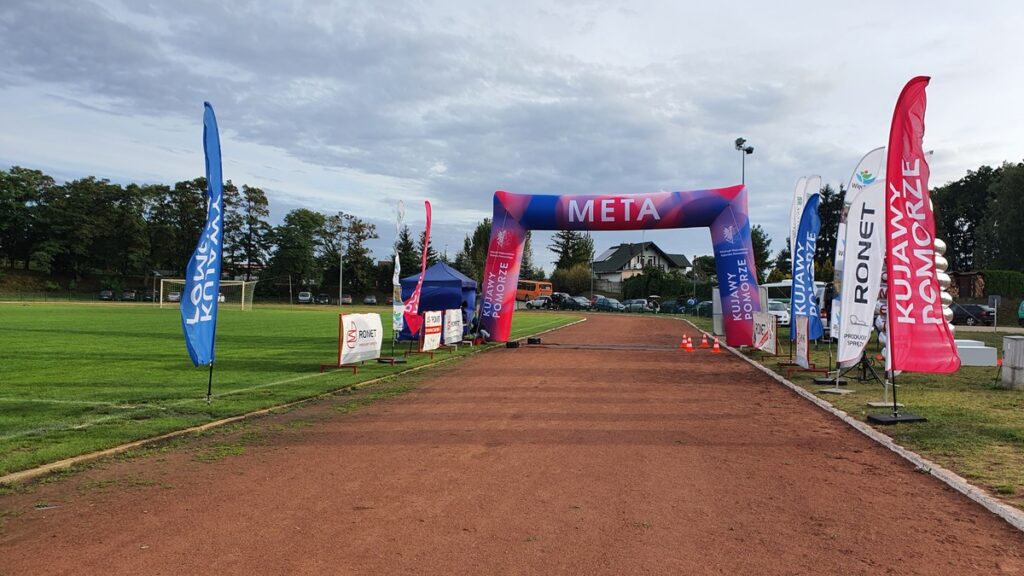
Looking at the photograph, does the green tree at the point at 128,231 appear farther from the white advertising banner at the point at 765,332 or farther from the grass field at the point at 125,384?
the white advertising banner at the point at 765,332

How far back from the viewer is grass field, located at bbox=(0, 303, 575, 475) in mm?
7594

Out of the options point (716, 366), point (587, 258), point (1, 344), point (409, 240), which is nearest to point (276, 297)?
point (409, 240)

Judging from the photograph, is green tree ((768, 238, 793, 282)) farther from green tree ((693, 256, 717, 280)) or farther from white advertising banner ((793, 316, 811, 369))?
white advertising banner ((793, 316, 811, 369))

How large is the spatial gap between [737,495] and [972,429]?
481 centimetres

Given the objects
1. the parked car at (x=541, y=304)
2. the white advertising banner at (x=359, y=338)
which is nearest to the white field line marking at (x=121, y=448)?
the white advertising banner at (x=359, y=338)

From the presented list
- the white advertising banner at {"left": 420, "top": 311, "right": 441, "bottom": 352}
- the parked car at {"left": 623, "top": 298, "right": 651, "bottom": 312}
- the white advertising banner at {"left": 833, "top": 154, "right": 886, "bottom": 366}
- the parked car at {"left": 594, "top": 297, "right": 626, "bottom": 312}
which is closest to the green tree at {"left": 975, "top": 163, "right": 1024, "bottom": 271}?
the parked car at {"left": 623, "top": 298, "right": 651, "bottom": 312}

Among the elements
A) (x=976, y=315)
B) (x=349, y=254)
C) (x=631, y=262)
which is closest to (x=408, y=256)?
(x=349, y=254)

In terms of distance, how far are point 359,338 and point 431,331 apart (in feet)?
12.9

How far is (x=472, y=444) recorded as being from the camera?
746 centimetres

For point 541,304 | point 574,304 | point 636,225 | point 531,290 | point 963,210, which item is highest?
point 963,210

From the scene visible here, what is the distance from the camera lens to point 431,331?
19.1 metres

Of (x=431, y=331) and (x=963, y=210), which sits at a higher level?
(x=963, y=210)

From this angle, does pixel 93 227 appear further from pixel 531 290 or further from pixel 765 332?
pixel 765 332

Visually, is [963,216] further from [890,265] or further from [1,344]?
[1,344]
